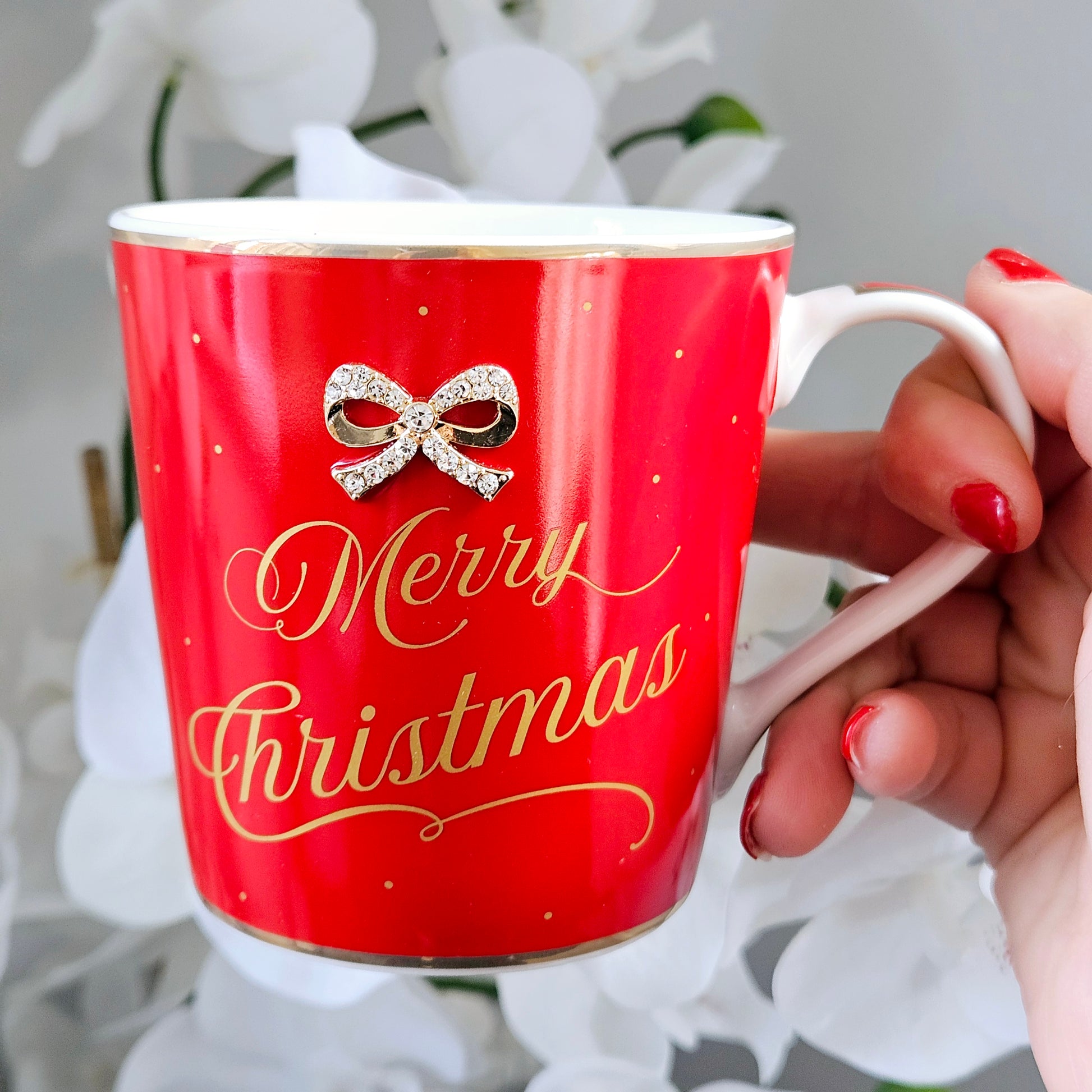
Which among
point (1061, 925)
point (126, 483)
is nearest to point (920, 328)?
point (1061, 925)

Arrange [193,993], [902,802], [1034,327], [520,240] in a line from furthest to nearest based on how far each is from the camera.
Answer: [193,993], [902,802], [1034,327], [520,240]

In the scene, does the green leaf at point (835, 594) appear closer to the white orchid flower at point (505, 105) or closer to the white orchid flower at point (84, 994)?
the white orchid flower at point (505, 105)

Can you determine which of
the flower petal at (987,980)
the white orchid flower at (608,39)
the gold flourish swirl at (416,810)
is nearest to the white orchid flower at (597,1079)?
the flower petal at (987,980)

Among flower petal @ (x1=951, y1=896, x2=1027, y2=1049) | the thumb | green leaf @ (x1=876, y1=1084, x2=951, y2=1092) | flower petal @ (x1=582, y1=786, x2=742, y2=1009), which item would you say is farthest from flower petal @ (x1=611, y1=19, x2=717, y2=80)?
green leaf @ (x1=876, y1=1084, x2=951, y2=1092)

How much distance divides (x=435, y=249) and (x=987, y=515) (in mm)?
269

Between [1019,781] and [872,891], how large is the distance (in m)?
0.20

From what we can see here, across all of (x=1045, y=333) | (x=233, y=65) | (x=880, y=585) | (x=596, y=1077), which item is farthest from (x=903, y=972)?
(x=233, y=65)

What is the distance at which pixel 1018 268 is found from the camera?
52cm

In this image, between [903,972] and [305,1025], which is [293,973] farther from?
[903,972]

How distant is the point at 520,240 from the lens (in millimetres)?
353

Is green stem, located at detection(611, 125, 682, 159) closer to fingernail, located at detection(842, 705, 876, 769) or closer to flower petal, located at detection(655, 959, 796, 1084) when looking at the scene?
fingernail, located at detection(842, 705, 876, 769)

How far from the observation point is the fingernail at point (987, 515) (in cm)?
48

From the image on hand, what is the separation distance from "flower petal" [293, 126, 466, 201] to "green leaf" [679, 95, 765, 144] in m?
0.16

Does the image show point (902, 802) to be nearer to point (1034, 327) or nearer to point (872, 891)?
point (872, 891)
